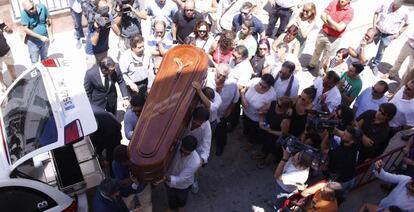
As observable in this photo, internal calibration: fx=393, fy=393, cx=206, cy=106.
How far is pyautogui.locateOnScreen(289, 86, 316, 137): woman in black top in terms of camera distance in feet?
16.5

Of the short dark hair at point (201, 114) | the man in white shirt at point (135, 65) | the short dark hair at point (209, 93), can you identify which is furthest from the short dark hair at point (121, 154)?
the man in white shirt at point (135, 65)

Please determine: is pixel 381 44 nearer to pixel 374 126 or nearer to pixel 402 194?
pixel 374 126

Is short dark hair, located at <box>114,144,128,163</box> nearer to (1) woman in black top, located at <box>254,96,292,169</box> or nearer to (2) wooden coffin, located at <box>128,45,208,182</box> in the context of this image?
(2) wooden coffin, located at <box>128,45,208,182</box>

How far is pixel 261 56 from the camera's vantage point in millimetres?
6199

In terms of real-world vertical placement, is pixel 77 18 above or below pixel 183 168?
above

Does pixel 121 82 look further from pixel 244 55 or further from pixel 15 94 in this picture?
pixel 244 55

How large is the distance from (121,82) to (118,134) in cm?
90

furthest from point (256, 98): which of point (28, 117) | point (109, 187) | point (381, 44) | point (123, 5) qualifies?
point (381, 44)

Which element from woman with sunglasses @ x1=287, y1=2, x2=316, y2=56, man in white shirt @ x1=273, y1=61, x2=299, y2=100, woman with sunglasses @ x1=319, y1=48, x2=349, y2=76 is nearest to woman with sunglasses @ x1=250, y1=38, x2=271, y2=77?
man in white shirt @ x1=273, y1=61, x2=299, y2=100

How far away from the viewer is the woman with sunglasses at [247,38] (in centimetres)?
621

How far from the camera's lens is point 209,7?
25.8ft

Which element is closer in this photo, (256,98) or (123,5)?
(256,98)

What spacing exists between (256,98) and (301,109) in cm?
63

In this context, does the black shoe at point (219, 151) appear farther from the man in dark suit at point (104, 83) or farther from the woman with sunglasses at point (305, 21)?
the woman with sunglasses at point (305, 21)
